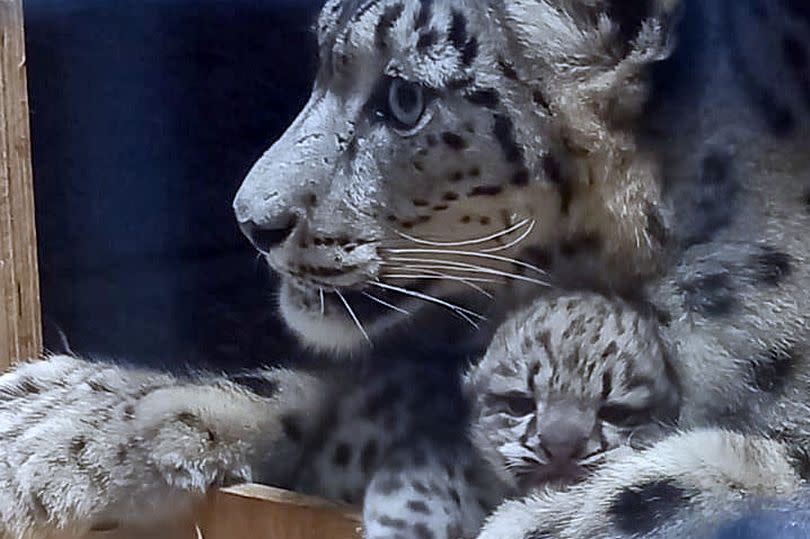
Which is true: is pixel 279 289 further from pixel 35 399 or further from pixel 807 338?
pixel 807 338

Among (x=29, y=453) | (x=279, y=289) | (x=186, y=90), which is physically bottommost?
(x=29, y=453)

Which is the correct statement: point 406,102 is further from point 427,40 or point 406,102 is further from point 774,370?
point 774,370

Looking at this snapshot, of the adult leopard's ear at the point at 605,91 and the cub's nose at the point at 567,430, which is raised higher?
the adult leopard's ear at the point at 605,91

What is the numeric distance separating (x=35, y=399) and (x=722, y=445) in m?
0.45

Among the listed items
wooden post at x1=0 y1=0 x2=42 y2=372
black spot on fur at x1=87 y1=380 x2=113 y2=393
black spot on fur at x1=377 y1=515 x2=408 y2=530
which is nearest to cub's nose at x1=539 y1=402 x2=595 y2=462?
black spot on fur at x1=377 y1=515 x2=408 y2=530

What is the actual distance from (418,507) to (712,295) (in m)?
0.20

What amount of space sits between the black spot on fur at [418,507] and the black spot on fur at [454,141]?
194mm

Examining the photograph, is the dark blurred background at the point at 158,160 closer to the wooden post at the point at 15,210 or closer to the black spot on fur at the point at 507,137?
the wooden post at the point at 15,210

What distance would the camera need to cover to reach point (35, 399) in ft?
2.86

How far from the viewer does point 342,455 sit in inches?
31.2

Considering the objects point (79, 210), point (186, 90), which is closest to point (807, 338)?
point (186, 90)

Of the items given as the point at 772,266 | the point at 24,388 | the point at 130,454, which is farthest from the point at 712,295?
the point at 24,388

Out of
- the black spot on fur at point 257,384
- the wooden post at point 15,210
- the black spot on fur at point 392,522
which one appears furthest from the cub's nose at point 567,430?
the wooden post at point 15,210

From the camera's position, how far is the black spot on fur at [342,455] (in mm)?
790
